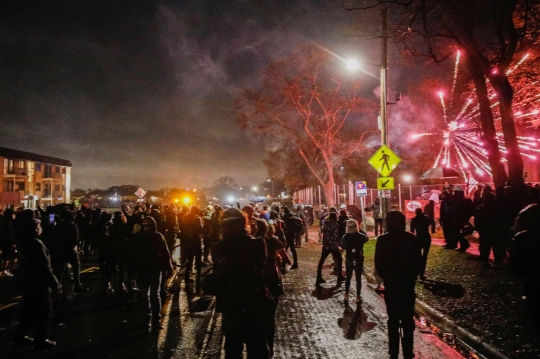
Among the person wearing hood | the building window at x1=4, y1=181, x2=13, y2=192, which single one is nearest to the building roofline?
the building window at x1=4, y1=181, x2=13, y2=192

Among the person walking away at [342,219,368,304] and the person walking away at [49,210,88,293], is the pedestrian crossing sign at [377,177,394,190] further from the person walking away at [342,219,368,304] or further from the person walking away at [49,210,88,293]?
the person walking away at [49,210,88,293]

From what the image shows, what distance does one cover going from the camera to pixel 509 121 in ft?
43.0

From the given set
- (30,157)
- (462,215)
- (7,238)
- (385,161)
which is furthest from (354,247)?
(30,157)

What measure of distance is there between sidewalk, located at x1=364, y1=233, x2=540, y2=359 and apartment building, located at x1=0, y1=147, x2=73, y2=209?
153 ft

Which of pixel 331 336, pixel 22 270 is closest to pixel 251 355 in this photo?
pixel 331 336

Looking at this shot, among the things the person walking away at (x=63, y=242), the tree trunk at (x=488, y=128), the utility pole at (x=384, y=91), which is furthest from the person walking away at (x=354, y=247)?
the tree trunk at (x=488, y=128)

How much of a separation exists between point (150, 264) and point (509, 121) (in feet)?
39.2

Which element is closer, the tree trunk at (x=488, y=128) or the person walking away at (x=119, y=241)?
the person walking away at (x=119, y=241)

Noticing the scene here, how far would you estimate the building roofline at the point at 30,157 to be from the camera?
5157 centimetres

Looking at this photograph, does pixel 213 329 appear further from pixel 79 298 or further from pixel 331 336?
pixel 79 298

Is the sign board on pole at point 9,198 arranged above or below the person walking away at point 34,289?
above

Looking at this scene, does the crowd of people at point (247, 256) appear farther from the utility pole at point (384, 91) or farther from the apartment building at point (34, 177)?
the apartment building at point (34, 177)

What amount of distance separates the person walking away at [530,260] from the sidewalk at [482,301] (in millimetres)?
763

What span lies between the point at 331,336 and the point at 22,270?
15.8ft
